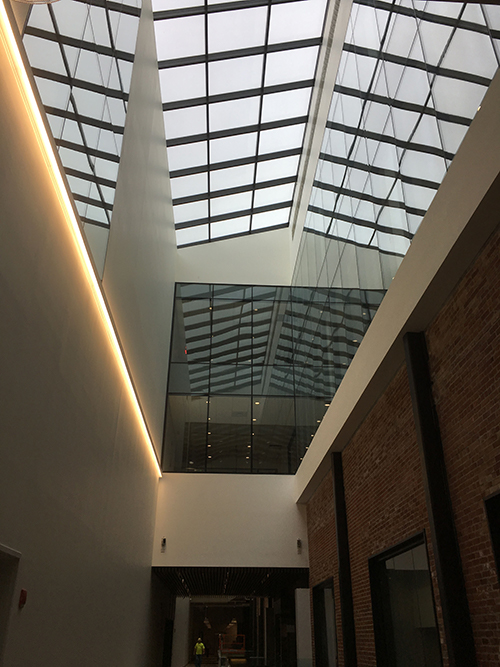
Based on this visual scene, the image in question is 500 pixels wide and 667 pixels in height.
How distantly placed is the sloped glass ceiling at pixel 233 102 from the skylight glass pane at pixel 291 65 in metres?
0.03

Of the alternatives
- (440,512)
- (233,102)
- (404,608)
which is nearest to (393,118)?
(440,512)

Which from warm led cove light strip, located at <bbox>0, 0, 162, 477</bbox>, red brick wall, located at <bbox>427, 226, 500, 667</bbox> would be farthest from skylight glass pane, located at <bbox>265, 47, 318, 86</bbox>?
red brick wall, located at <bbox>427, 226, 500, 667</bbox>

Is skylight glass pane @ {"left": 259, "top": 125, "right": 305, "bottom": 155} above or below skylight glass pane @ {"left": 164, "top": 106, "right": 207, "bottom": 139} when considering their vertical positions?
above

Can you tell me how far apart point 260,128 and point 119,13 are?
892 centimetres

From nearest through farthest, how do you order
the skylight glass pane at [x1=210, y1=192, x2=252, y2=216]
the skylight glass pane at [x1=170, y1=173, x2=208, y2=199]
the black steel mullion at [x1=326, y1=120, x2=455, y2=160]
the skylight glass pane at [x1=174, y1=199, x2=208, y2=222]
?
the black steel mullion at [x1=326, y1=120, x2=455, y2=160]
the skylight glass pane at [x1=170, y1=173, x2=208, y2=199]
the skylight glass pane at [x1=174, y1=199, x2=208, y2=222]
the skylight glass pane at [x1=210, y1=192, x2=252, y2=216]

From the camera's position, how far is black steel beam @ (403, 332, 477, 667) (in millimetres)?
5992

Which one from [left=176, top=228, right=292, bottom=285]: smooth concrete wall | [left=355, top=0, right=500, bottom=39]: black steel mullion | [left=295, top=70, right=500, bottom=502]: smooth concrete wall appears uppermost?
[left=176, top=228, right=292, bottom=285]: smooth concrete wall

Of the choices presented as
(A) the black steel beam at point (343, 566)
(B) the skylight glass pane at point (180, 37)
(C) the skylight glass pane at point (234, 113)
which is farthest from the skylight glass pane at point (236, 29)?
(A) the black steel beam at point (343, 566)

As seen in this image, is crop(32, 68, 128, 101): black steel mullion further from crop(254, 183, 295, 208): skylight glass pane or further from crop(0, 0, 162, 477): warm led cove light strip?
crop(254, 183, 295, 208): skylight glass pane

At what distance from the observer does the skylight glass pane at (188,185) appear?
19.3m

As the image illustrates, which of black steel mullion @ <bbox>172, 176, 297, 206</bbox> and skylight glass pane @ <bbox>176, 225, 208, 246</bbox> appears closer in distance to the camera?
black steel mullion @ <bbox>172, 176, 297, 206</bbox>

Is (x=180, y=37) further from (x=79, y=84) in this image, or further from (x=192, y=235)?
(x=192, y=235)

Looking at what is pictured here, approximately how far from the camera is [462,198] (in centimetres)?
575

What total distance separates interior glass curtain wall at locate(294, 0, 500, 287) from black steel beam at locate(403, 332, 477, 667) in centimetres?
179
